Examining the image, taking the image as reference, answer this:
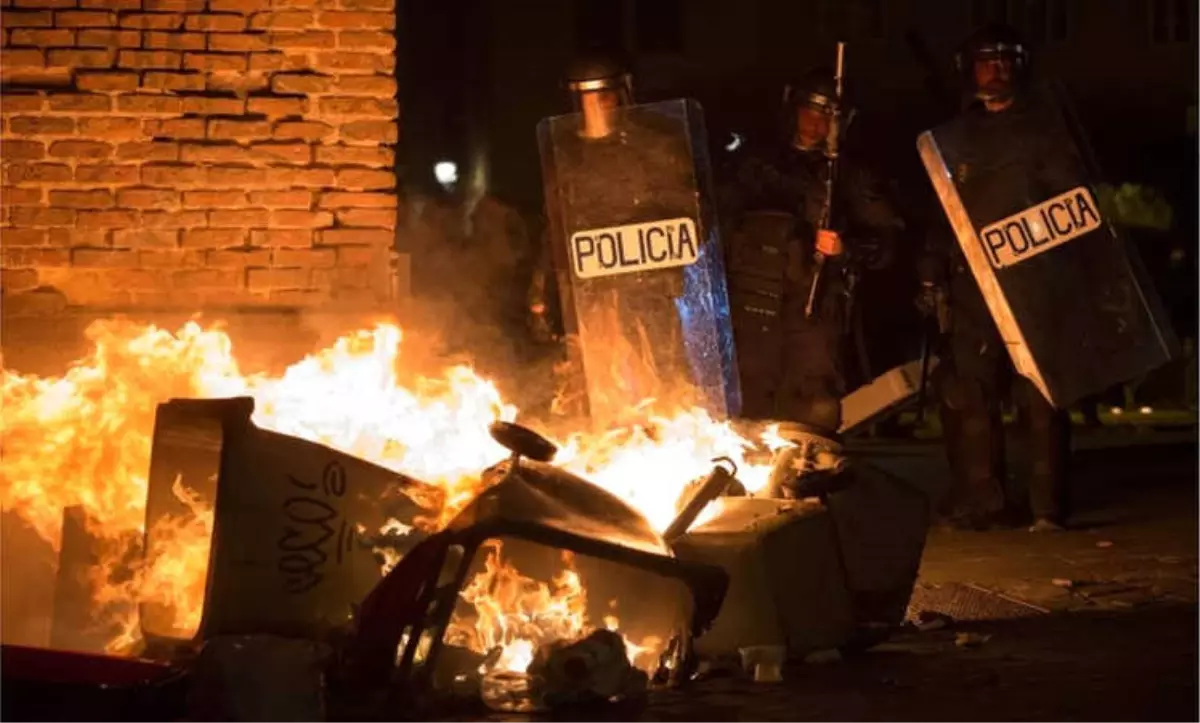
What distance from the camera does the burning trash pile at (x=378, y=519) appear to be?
Answer: 6.20 meters

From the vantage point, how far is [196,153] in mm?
7938

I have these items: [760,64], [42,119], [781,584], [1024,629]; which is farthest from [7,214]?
[760,64]

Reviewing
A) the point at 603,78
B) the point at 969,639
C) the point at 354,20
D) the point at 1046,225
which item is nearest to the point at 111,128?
the point at 354,20

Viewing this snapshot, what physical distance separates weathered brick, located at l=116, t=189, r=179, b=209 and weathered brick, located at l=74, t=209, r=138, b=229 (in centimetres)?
4

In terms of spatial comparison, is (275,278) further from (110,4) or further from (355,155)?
(110,4)

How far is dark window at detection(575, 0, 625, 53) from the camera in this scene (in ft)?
93.1

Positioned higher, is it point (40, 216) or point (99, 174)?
point (99, 174)

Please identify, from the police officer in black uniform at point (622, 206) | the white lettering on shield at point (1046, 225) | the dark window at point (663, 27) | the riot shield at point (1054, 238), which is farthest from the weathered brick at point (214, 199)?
the dark window at point (663, 27)

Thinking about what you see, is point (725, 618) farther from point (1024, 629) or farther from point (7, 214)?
point (7, 214)

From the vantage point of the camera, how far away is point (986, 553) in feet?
31.8

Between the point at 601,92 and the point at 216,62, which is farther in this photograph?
the point at 601,92

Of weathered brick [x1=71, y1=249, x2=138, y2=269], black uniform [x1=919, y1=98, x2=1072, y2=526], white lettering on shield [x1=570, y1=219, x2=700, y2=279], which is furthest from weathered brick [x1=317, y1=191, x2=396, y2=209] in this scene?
black uniform [x1=919, y1=98, x2=1072, y2=526]

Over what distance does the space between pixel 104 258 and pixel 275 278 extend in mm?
755

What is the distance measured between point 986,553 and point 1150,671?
3030mm
